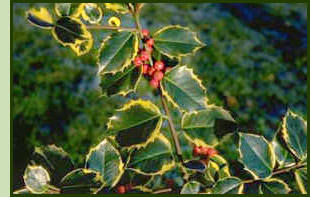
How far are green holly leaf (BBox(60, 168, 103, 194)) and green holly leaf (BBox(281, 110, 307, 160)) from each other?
1.79 feet

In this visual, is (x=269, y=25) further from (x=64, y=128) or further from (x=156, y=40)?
(x=156, y=40)

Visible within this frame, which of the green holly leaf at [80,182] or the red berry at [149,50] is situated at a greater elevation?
the red berry at [149,50]

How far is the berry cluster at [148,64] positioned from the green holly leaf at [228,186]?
36cm

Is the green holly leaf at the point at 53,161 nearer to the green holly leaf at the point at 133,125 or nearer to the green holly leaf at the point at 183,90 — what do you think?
the green holly leaf at the point at 133,125

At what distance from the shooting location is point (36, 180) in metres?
1.27

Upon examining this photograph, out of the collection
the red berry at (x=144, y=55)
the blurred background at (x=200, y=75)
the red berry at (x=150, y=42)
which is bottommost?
the blurred background at (x=200, y=75)

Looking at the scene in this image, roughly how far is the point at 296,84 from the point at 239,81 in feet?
1.89

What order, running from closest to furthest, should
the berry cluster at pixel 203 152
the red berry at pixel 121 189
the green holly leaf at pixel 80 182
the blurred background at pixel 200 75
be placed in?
the green holly leaf at pixel 80 182, the red berry at pixel 121 189, the berry cluster at pixel 203 152, the blurred background at pixel 200 75

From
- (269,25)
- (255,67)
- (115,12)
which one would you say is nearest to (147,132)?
(115,12)

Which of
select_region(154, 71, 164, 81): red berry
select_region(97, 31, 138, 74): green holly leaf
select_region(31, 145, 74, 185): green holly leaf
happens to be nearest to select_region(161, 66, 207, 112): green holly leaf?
select_region(154, 71, 164, 81): red berry

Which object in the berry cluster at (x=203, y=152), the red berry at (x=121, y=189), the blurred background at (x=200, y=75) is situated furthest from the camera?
the blurred background at (x=200, y=75)

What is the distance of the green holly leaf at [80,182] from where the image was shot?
1.24 m

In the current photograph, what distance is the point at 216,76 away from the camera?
14.9 feet

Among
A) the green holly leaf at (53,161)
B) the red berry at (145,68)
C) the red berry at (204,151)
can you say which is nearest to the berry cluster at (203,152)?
the red berry at (204,151)
